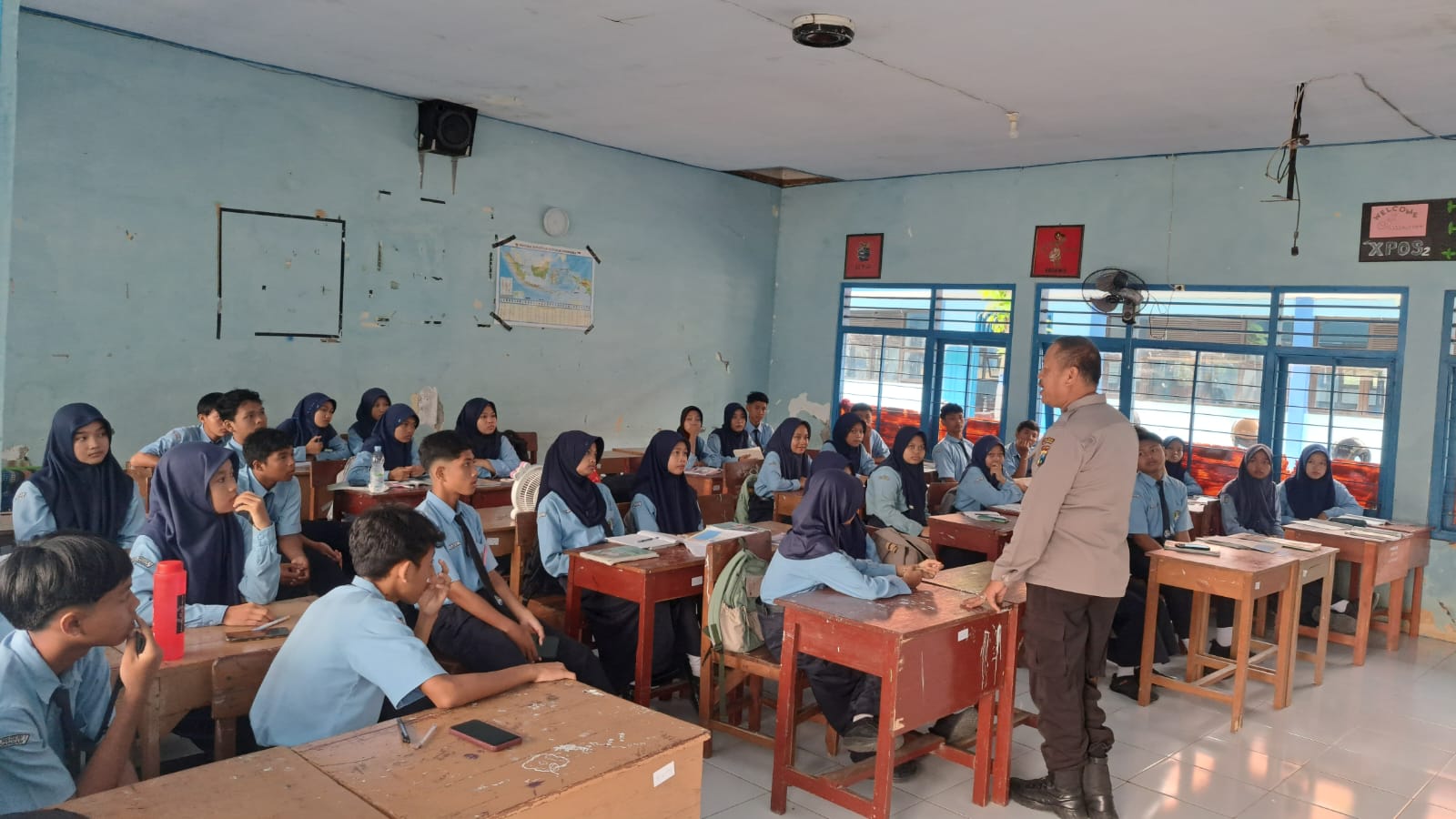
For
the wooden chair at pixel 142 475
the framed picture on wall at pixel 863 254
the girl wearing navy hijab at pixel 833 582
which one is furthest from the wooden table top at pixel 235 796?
the framed picture on wall at pixel 863 254

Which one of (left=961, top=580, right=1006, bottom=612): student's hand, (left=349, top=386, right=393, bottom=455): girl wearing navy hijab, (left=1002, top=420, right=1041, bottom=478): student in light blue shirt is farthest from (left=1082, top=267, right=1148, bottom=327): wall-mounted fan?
(left=349, top=386, right=393, bottom=455): girl wearing navy hijab

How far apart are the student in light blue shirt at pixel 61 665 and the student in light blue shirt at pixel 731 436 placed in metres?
5.99

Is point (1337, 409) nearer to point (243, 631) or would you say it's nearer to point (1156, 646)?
point (1156, 646)

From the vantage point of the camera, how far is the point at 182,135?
5629mm

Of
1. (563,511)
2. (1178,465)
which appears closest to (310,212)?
(563,511)

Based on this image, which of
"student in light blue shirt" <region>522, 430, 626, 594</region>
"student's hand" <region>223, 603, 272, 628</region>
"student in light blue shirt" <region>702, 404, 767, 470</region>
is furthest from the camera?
"student in light blue shirt" <region>702, 404, 767, 470</region>

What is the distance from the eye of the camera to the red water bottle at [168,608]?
2.28m

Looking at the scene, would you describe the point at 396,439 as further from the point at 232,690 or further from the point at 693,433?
the point at 232,690

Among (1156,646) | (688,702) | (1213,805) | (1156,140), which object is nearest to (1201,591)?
(1156,646)

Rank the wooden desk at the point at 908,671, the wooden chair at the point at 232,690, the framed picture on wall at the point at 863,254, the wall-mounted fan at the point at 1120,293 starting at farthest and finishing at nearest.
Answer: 1. the framed picture on wall at the point at 863,254
2. the wall-mounted fan at the point at 1120,293
3. the wooden desk at the point at 908,671
4. the wooden chair at the point at 232,690

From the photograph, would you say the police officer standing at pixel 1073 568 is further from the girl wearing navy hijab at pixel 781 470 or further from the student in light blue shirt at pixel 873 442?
the student in light blue shirt at pixel 873 442

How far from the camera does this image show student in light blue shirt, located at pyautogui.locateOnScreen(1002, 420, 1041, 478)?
7.41 metres

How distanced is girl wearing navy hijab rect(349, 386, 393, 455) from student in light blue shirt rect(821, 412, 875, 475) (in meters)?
3.02

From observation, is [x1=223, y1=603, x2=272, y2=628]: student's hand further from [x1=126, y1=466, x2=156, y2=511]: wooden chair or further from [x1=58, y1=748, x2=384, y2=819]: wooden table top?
[x1=126, y1=466, x2=156, y2=511]: wooden chair
